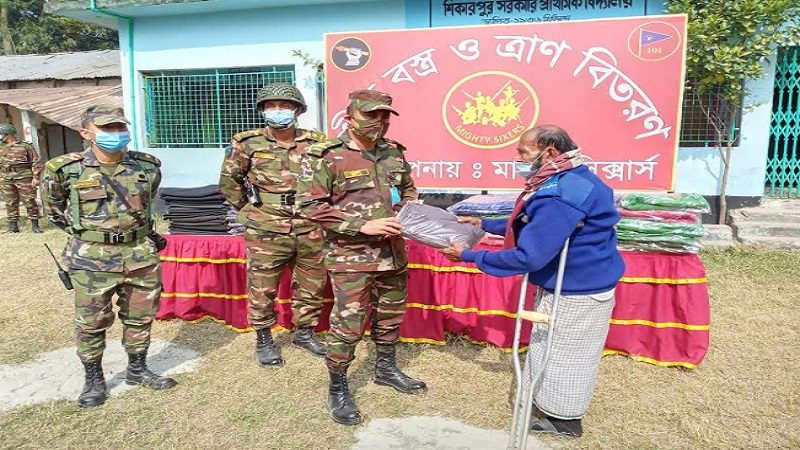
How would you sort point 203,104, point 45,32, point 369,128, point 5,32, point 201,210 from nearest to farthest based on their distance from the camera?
point 369,128 < point 201,210 < point 203,104 < point 5,32 < point 45,32

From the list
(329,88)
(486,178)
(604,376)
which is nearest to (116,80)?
(329,88)

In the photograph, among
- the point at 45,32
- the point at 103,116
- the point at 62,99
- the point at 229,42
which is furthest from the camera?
the point at 45,32

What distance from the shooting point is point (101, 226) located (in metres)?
2.96

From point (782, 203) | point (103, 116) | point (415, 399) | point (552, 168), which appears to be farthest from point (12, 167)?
point (782, 203)

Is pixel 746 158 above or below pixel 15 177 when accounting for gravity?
above

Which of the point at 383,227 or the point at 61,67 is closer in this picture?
the point at 383,227

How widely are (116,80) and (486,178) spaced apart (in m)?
12.8

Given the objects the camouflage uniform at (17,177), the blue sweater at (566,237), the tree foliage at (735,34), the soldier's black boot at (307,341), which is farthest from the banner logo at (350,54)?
the camouflage uniform at (17,177)

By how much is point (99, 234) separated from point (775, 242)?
6.60 m

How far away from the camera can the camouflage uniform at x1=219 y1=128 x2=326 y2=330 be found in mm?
3527

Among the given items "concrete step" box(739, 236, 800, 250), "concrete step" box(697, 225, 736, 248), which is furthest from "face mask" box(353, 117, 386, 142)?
"concrete step" box(739, 236, 800, 250)

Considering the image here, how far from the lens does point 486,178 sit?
4.88m

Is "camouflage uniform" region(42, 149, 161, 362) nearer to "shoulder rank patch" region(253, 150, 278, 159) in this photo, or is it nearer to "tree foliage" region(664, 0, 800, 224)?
"shoulder rank patch" region(253, 150, 278, 159)

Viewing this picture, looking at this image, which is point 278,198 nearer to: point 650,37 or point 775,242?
point 650,37
